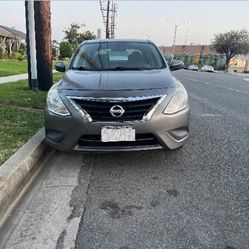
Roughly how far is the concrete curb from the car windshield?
1.32 metres

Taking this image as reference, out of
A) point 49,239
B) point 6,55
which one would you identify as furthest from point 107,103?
point 6,55

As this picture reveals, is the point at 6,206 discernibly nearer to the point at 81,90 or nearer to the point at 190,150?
the point at 81,90

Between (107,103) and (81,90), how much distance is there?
1.27ft

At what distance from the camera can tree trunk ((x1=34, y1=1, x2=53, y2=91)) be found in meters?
8.89

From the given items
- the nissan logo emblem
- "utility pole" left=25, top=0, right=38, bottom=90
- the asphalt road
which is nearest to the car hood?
the nissan logo emblem

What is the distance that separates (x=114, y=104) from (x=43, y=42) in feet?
19.9

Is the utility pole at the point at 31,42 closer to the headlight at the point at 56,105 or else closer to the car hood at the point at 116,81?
the car hood at the point at 116,81

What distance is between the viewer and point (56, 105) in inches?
153

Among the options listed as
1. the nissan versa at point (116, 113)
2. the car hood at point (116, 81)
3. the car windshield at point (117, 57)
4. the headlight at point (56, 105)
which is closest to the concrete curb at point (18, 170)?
the nissan versa at point (116, 113)

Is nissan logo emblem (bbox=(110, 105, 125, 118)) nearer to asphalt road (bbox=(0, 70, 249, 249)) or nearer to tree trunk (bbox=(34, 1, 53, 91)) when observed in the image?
asphalt road (bbox=(0, 70, 249, 249))

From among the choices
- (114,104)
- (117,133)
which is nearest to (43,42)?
(114,104)

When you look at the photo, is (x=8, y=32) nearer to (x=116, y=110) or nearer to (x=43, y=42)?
(x=43, y=42)

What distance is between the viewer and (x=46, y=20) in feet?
29.4

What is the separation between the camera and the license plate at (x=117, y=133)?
3.62 metres
